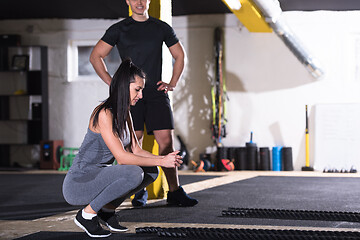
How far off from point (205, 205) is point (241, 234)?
1.20 metres

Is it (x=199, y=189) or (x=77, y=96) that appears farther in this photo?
(x=77, y=96)

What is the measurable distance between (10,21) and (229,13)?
351 centimetres

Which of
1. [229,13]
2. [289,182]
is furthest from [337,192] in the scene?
[229,13]

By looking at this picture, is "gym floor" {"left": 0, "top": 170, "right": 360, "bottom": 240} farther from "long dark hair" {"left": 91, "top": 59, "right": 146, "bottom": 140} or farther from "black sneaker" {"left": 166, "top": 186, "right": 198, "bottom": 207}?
"long dark hair" {"left": 91, "top": 59, "right": 146, "bottom": 140}

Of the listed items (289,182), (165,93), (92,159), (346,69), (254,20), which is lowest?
(289,182)

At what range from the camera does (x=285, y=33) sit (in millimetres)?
6648

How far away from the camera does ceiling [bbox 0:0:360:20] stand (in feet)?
22.9

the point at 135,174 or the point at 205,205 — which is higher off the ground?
the point at 135,174

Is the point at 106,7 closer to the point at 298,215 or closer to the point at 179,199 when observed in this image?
the point at 179,199

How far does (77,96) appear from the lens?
8.02m

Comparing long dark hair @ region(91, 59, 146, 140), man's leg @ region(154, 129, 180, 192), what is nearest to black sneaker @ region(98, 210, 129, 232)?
long dark hair @ region(91, 59, 146, 140)

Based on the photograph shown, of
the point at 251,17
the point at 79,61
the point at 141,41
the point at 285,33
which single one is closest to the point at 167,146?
the point at 141,41

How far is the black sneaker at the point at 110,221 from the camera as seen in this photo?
2.62 meters

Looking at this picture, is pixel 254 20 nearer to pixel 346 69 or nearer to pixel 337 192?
pixel 346 69
